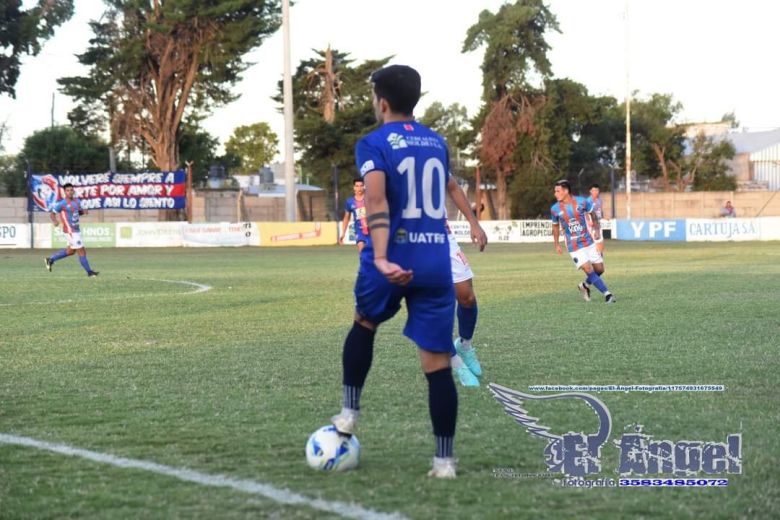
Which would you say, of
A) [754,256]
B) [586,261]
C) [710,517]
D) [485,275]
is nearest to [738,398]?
[710,517]

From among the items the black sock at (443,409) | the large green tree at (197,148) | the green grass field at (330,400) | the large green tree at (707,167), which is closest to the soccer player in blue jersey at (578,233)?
the green grass field at (330,400)

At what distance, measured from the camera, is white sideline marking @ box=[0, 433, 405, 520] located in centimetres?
430

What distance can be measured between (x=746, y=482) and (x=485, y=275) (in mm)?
17952

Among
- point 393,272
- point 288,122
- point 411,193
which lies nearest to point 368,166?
point 411,193

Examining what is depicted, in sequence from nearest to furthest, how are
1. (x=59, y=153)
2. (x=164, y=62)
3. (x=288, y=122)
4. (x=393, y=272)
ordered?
Answer: (x=393, y=272), (x=288, y=122), (x=164, y=62), (x=59, y=153)

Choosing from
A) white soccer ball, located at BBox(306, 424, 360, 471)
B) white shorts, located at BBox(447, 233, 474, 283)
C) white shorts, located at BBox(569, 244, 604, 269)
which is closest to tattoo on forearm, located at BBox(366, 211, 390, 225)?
white soccer ball, located at BBox(306, 424, 360, 471)

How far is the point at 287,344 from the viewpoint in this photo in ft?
33.6

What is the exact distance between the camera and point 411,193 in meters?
4.90

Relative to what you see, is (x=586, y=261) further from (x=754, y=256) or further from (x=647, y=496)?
(x=754, y=256)

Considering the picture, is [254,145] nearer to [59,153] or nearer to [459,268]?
[59,153]

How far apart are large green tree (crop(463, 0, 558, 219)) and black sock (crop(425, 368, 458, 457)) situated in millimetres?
53793

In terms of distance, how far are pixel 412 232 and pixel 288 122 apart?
41.0 meters

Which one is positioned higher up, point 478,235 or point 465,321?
point 478,235

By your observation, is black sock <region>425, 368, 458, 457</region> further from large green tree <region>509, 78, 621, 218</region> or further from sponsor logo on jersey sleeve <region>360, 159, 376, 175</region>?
large green tree <region>509, 78, 621, 218</region>
